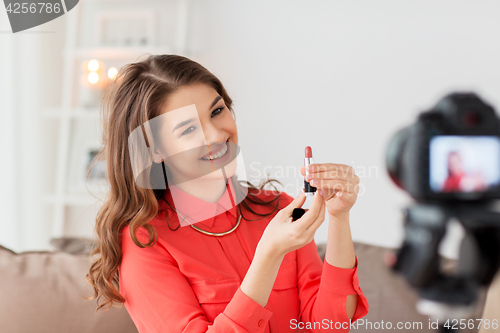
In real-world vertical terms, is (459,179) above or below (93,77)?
above

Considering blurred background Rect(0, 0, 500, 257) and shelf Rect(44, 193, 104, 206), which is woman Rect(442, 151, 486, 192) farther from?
shelf Rect(44, 193, 104, 206)

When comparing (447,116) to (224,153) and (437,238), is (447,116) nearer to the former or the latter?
(437,238)

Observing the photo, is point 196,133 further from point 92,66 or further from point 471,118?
point 92,66

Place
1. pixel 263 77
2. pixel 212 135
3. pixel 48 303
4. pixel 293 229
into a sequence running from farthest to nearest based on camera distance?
pixel 263 77 < pixel 48 303 < pixel 212 135 < pixel 293 229

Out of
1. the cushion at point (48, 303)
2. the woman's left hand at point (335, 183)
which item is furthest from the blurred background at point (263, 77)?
the woman's left hand at point (335, 183)

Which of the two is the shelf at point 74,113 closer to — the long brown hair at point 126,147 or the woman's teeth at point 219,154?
the long brown hair at point 126,147

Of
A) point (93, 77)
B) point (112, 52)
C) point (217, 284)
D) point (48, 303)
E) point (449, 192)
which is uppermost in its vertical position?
point (449, 192)

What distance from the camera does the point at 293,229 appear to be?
2.05 feet

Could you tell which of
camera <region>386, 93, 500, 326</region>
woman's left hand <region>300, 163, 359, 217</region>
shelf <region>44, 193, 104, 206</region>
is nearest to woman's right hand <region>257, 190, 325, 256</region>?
woman's left hand <region>300, 163, 359, 217</region>

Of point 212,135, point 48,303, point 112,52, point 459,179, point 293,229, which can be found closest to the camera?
point 459,179

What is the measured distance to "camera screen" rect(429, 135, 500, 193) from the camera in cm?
15

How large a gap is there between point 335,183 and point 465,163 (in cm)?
50

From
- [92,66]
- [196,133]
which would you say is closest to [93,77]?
[92,66]

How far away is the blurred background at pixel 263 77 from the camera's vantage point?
1.17 metres
